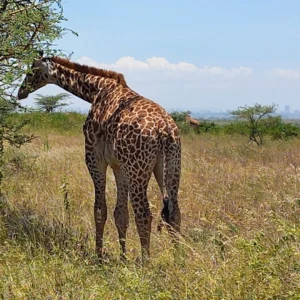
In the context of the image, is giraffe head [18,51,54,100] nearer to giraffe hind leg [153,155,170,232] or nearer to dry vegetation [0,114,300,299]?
dry vegetation [0,114,300,299]

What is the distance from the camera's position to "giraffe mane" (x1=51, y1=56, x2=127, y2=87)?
247 inches

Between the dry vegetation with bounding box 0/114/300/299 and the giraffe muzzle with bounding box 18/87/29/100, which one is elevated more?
the giraffe muzzle with bounding box 18/87/29/100

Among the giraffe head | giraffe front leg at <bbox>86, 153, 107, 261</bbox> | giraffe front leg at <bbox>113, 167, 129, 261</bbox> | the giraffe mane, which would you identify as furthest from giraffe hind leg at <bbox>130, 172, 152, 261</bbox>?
the giraffe head

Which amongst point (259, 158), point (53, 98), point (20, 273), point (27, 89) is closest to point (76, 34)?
point (27, 89)

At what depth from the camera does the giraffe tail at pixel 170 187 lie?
16.7ft

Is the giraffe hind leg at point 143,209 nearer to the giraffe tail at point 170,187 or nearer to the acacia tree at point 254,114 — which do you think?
the giraffe tail at point 170,187

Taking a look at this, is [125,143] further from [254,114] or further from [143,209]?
[254,114]

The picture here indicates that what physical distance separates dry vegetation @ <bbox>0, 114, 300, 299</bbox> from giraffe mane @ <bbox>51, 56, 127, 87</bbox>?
150cm

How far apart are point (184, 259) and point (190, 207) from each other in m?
2.68

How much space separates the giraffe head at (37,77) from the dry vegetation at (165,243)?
4.89 ft

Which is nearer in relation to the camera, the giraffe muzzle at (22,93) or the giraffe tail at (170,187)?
the giraffe tail at (170,187)

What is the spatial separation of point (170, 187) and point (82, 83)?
213cm

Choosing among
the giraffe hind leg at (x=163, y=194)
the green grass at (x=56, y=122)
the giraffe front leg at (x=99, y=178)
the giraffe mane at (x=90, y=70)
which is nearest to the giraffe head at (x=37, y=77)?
the giraffe mane at (x=90, y=70)

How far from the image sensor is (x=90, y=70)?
257 inches
